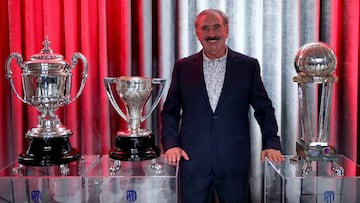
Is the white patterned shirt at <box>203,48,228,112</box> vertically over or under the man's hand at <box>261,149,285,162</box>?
over

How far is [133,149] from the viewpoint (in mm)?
1720

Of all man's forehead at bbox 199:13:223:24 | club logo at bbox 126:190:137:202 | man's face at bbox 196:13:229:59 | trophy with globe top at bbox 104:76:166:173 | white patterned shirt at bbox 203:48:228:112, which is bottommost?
club logo at bbox 126:190:137:202

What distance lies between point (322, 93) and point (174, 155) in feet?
1.91

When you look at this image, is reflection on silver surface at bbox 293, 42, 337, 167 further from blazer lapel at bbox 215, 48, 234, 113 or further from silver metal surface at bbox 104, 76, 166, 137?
silver metal surface at bbox 104, 76, 166, 137

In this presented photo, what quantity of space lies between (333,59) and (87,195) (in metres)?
1.05

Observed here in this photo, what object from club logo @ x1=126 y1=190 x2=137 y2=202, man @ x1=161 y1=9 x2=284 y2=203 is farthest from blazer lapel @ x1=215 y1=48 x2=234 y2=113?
club logo @ x1=126 y1=190 x2=137 y2=202

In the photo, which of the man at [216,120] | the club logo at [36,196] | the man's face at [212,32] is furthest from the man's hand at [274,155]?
the club logo at [36,196]

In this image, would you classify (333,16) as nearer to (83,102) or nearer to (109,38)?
(109,38)

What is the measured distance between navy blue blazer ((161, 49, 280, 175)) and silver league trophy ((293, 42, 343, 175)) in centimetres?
13

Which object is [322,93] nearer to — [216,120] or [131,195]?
[216,120]

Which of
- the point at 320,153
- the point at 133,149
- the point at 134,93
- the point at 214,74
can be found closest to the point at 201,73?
the point at 214,74

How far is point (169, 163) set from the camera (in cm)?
175

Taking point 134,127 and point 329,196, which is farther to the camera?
point 134,127

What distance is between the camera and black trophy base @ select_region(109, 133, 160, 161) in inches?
67.6
